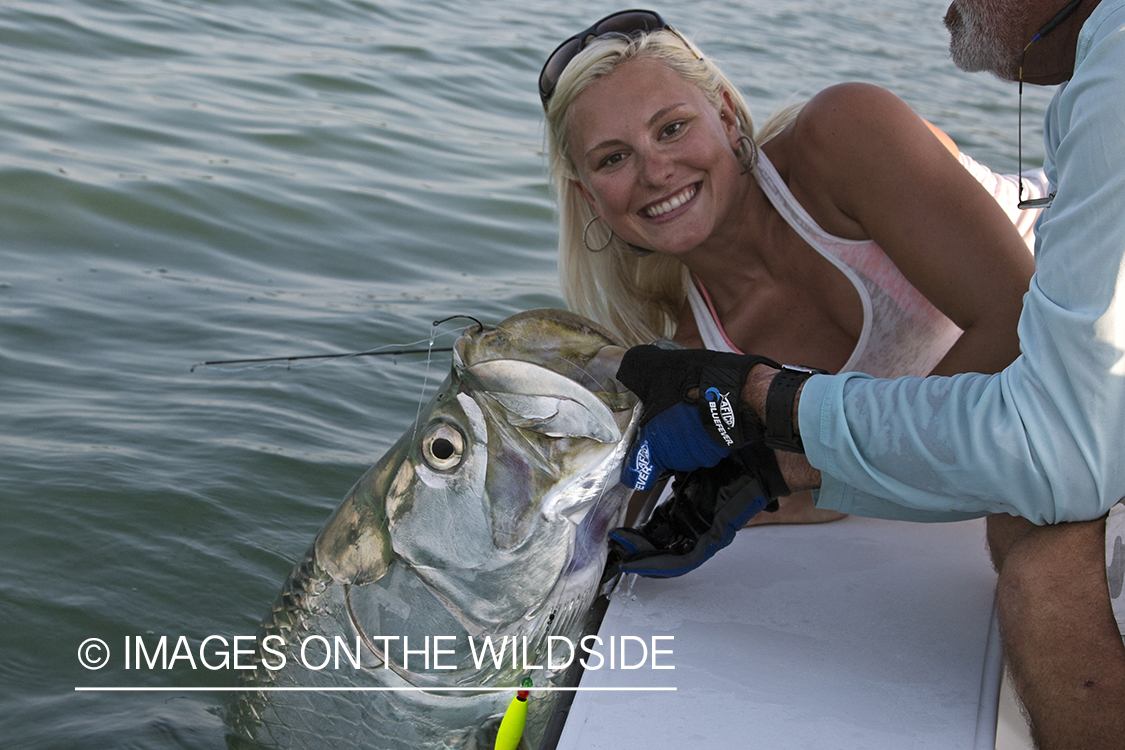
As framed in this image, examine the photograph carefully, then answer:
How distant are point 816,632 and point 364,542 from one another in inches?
30.7

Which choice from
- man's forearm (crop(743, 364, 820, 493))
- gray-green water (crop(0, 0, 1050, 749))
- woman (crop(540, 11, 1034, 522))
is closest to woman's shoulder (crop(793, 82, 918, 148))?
woman (crop(540, 11, 1034, 522))

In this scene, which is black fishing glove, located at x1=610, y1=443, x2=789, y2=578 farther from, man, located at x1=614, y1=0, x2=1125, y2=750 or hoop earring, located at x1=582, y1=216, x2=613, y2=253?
hoop earring, located at x1=582, y1=216, x2=613, y2=253

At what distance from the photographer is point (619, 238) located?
9.46 ft

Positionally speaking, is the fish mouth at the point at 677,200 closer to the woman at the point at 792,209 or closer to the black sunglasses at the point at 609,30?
the woman at the point at 792,209

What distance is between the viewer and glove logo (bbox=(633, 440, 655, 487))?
181 cm

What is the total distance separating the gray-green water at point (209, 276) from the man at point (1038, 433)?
1295 millimetres

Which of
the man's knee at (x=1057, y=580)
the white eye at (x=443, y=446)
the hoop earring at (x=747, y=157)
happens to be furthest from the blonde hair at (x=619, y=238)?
the man's knee at (x=1057, y=580)

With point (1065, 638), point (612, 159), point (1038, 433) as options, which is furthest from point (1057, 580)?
point (612, 159)

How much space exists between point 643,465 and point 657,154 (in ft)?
3.00

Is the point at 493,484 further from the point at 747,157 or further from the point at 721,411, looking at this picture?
the point at 747,157

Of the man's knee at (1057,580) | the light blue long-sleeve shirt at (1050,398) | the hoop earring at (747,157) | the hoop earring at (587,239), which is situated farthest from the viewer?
the hoop earring at (587,239)

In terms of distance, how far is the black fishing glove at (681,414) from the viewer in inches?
71.0

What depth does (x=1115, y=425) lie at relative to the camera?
1.57 meters

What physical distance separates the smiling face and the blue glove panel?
32.9 inches
